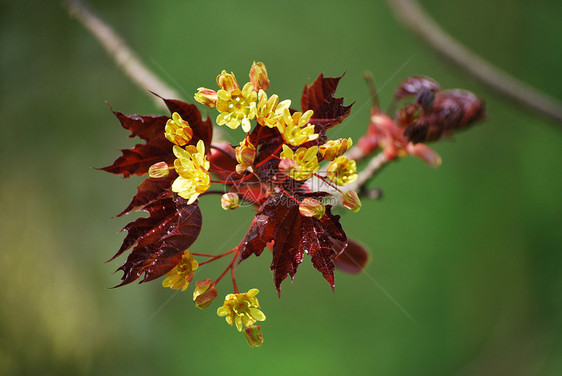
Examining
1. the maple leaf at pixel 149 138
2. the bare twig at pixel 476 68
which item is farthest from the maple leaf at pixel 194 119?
the bare twig at pixel 476 68

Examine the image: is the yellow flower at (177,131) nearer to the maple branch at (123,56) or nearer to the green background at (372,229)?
the maple branch at (123,56)

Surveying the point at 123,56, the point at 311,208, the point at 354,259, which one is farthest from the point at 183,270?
the point at 123,56

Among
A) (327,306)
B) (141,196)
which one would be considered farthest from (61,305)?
(141,196)

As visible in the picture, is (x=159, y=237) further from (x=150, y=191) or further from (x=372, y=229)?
(x=372, y=229)

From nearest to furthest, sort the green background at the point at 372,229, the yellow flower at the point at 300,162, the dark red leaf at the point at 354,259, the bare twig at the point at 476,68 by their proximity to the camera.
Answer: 1. the yellow flower at the point at 300,162
2. the dark red leaf at the point at 354,259
3. the bare twig at the point at 476,68
4. the green background at the point at 372,229

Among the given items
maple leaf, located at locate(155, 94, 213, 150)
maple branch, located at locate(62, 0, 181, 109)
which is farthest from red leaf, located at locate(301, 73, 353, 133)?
maple branch, located at locate(62, 0, 181, 109)

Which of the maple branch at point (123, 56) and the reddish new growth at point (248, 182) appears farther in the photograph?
the maple branch at point (123, 56)
